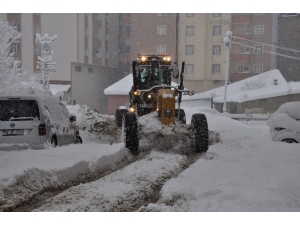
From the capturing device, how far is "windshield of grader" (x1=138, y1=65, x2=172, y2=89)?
414 inches

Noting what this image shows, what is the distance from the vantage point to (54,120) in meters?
9.05

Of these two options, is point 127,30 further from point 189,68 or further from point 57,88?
point 57,88

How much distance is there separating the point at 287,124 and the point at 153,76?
12.1 ft

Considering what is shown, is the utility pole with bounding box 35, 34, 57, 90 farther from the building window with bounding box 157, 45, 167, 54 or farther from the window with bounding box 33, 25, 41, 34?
the building window with bounding box 157, 45, 167, 54

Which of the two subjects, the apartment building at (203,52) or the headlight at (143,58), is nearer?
the apartment building at (203,52)

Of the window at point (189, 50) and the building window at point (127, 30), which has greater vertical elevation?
the building window at point (127, 30)

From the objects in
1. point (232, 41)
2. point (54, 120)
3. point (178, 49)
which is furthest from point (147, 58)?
point (54, 120)

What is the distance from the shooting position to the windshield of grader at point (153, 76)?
10.5 m

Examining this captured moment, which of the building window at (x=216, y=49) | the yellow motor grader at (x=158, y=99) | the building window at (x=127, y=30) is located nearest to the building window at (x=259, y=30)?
the building window at (x=216, y=49)

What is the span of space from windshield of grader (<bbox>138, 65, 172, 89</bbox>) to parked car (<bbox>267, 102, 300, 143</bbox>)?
9.84 ft

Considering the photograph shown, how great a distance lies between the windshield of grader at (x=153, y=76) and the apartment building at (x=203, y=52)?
1.62ft

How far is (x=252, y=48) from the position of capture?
10.1 meters

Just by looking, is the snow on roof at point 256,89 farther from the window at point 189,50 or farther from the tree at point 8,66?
the tree at point 8,66

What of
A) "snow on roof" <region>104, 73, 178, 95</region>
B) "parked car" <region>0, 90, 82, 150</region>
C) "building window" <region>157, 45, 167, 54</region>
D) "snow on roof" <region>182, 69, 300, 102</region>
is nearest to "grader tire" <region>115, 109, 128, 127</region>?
"snow on roof" <region>104, 73, 178, 95</region>
